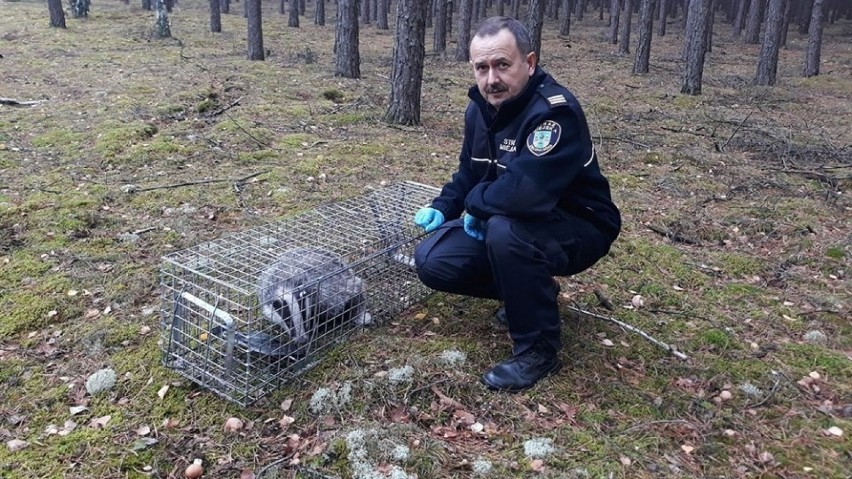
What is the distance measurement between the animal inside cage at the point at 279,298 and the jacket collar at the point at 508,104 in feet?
2.89

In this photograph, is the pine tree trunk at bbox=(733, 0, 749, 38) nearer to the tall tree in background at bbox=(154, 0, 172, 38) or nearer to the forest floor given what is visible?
the forest floor

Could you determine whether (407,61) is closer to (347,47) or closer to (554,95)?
(347,47)

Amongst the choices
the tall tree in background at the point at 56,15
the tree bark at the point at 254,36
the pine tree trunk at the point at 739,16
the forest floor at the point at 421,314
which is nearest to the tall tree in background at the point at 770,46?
the forest floor at the point at 421,314

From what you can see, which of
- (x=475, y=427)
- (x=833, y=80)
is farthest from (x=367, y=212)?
(x=833, y=80)

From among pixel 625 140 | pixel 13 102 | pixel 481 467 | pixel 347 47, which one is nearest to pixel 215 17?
pixel 347 47

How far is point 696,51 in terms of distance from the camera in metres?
12.2

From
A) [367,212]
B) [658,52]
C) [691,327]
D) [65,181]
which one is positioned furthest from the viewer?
[658,52]

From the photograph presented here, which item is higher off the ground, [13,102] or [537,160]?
[537,160]

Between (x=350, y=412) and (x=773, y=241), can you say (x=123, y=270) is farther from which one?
(x=773, y=241)

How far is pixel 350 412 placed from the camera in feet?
9.39

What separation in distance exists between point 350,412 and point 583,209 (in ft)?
4.80

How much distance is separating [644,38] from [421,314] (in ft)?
45.3

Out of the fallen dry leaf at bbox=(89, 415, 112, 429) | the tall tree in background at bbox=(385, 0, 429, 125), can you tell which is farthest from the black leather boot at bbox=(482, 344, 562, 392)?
the tall tree in background at bbox=(385, 0, 429, 125)

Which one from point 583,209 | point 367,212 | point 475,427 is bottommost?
point 475,427
